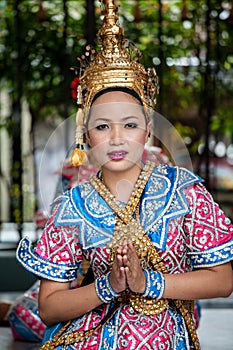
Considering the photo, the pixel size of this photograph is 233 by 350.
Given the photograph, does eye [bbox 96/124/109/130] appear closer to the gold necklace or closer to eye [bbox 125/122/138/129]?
eye [bbox 125/122/138/129]

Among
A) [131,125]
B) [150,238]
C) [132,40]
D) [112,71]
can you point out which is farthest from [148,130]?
[132,40]

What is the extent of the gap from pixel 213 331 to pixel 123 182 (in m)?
1.76

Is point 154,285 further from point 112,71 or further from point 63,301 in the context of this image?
point 112,71

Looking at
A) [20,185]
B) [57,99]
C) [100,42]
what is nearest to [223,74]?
[57,99]

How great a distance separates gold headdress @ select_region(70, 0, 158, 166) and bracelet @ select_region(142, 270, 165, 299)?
0.45 meters

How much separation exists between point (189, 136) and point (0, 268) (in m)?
1.53

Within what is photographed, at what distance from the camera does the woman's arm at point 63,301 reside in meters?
2.11

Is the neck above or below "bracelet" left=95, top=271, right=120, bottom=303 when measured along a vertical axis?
above

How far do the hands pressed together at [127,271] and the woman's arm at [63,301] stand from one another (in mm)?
99

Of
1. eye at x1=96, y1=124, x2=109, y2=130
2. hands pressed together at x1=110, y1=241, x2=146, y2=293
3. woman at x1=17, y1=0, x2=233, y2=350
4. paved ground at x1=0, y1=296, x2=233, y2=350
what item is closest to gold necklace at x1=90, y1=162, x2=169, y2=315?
woman at x1=17, y1=0, x2=233, y2=350

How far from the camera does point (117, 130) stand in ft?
6.98

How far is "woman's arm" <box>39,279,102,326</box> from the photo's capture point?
2.11 metres

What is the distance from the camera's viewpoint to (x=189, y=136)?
5.29m

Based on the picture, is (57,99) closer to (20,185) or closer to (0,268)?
(20,185)
